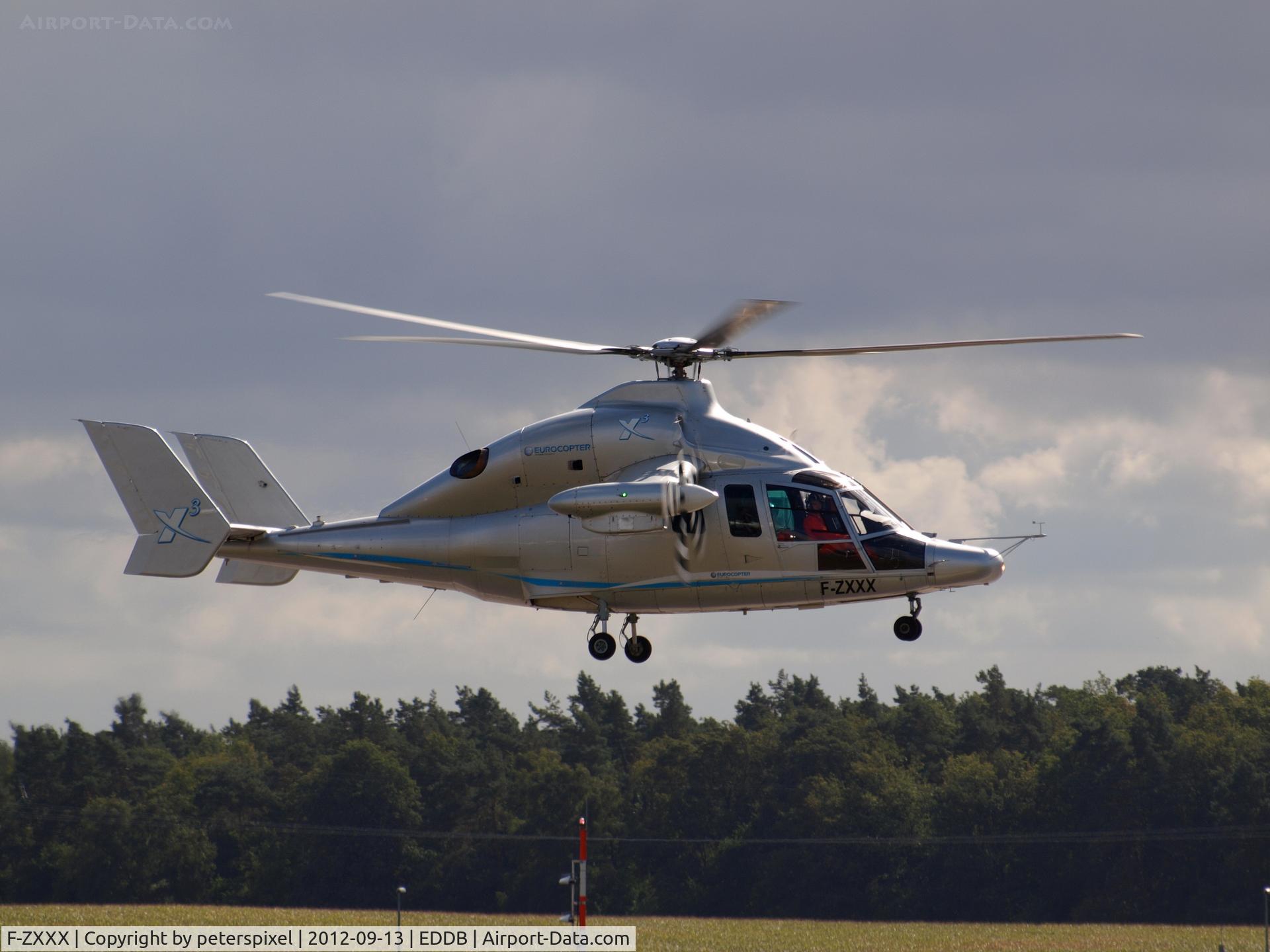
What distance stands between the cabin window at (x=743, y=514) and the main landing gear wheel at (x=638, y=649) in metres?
3.59

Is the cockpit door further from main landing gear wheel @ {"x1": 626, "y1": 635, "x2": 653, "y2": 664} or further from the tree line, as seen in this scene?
the tree line

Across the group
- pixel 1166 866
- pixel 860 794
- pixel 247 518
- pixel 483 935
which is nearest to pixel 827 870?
pixel 860 794

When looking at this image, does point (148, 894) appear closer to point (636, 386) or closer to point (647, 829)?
point (647, 829)

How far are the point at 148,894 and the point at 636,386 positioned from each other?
285 feet

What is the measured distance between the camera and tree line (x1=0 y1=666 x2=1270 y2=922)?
102 metres

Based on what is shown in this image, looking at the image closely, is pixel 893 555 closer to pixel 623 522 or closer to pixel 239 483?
pixel 623 522

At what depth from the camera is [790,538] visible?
34719 mm

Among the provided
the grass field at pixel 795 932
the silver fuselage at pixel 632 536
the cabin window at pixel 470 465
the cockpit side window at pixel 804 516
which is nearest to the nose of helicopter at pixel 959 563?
the silver fuselage at pixel 632 536

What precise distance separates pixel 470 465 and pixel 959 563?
10171mm

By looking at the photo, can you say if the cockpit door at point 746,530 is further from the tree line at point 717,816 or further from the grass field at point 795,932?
the tree line at point 717,816

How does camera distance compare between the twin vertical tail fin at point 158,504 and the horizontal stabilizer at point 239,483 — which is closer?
the twin vertical tail fin at point 158,504

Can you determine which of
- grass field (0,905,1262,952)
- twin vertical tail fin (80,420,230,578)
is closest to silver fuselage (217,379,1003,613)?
twin vertical tail fin (80,420,230,578)

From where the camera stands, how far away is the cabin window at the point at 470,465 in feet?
120

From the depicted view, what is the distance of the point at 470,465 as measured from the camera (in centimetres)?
→ 3675
